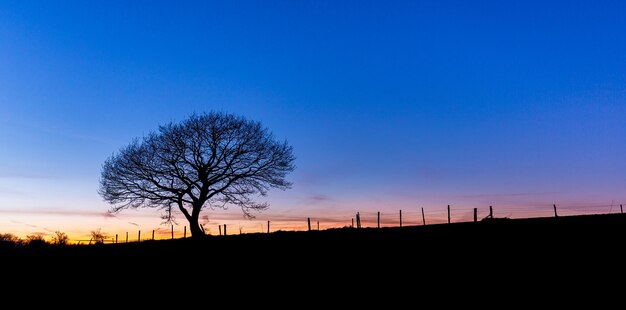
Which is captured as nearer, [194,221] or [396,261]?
[396,261]

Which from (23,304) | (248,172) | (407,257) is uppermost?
A: (248,172)

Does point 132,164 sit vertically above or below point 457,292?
above

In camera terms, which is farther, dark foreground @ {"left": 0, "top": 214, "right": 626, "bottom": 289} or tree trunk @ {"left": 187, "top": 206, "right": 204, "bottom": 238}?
tree trunk @ {"left": 187, "top": 206, "right": 204, "bottom": 238}

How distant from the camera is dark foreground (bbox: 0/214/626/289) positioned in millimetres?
10820

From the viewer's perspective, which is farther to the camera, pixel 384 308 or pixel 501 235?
pixel 501 235

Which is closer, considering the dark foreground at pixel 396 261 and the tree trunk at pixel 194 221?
the dark foreground at pixel 396 261

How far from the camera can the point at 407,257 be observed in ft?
44.5

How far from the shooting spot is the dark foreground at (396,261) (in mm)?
10820

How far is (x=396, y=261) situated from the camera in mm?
13133

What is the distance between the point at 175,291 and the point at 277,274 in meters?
2.77

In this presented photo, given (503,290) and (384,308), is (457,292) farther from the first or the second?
(384,308)

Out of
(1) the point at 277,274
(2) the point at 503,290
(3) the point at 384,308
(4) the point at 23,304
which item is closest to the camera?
(3) the point at 384,308

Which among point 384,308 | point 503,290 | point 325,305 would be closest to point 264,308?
point 325,305

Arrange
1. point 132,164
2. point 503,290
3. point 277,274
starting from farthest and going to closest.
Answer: point 132,164 < point 277,274 < point 503,290
